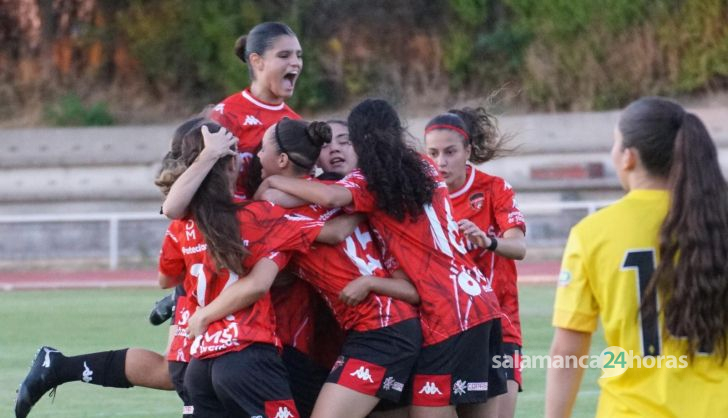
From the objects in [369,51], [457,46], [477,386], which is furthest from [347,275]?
[369,51]

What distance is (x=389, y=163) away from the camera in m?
4.86

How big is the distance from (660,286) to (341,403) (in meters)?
1.61

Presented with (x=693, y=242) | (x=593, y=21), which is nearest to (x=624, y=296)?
(x=693, y=242)

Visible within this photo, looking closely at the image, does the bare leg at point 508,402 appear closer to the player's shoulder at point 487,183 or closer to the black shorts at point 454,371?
the black shorts at point 454,371

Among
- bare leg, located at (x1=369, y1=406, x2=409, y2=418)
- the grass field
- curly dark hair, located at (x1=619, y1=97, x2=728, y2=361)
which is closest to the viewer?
curly dark hair, located at (x1=619, y1=97, x2=728, y2=361)

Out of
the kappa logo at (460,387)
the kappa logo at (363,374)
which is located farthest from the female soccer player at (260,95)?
the kappa logo at (460,387)

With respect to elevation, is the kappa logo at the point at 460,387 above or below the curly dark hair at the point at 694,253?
below

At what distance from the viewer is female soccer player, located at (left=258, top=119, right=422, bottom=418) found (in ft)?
15.6

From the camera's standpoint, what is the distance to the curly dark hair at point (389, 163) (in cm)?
483

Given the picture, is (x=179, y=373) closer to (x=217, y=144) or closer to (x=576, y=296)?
(x=217, y=144)

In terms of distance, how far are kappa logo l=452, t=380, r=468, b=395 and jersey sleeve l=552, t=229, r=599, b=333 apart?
1311 mm

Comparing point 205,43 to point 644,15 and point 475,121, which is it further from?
point 475,121

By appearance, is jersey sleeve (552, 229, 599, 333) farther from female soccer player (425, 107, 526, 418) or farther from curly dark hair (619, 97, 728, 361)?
female soccer player (425, 107, 526, 418)

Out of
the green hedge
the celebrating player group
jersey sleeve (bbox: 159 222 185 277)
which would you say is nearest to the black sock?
the celebrating player group
